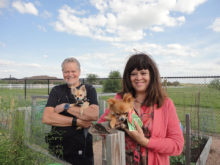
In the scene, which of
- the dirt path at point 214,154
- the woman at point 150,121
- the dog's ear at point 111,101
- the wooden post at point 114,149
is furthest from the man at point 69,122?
the dirt path at point 214,154

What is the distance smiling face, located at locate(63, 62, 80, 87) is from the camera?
83.0 inches

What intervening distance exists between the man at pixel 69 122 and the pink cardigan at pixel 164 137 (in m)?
0.86

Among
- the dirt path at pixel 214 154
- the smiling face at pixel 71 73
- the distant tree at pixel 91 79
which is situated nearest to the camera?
the smiling face at pixel 71 73

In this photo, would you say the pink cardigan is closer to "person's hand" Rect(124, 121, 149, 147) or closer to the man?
"person's hand" Rect(124, 121, 149, 147)

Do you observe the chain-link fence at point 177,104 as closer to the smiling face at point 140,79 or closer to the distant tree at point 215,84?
the distant tree at point 215,84

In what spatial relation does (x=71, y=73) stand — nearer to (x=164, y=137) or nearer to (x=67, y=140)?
(x=67, y=140)

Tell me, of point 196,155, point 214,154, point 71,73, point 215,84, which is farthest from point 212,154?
point 71,73

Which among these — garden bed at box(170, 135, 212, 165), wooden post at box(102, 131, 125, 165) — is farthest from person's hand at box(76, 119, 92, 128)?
garden bed at box(170, 135, 212, 165)

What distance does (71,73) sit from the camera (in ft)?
6.93

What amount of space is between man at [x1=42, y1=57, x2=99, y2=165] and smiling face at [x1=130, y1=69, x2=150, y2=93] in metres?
0.76

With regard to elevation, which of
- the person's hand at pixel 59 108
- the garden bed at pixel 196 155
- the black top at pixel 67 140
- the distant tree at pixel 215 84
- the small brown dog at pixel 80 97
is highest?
the distant tree at pixel 215 84

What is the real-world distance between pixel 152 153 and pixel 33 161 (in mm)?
1024

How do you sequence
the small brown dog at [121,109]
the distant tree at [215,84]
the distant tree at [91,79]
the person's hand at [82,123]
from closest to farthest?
the small brown dog at [121,109] < the person's hand at [82,123] < the distant tree at [215,84] < the distant tree at [91,79]

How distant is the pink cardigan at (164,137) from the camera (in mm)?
1320
